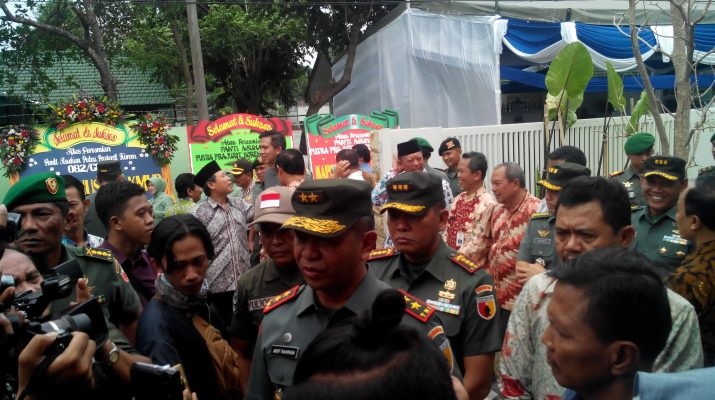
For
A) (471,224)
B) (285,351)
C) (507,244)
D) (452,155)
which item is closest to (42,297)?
(285,351)

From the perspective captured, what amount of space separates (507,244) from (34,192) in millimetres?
3185

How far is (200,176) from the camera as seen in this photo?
17.7 ft

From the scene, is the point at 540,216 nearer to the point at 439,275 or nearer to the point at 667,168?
the point at 667,168

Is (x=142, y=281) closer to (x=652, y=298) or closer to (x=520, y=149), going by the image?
(x=652, y=298)

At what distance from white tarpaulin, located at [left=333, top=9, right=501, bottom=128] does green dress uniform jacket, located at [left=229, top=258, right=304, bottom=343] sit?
1081cm

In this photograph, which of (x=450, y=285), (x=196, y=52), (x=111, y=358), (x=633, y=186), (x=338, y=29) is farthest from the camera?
(x=338, y=29)

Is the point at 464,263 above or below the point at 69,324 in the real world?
below

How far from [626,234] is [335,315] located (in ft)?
4.52

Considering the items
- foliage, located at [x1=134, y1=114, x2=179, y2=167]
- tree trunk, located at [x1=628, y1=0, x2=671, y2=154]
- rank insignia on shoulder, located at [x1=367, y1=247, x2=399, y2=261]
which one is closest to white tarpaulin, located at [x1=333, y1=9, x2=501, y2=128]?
foliage, located at [x1=134, y1=114, x2=179, y2=167]

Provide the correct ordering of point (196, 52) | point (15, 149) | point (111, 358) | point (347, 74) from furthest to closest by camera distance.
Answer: point (347, 74)
point (196, 52)
point (15, 149)
point (111, 358)

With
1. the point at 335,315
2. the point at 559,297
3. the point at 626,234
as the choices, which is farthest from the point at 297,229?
the point at 626,234

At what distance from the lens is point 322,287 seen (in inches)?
85.0

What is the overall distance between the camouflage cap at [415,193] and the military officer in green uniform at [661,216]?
1.78 m

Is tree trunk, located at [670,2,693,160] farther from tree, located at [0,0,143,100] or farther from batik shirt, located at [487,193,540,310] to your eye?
tree, located at [0,0,143,100]
